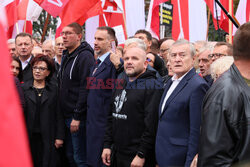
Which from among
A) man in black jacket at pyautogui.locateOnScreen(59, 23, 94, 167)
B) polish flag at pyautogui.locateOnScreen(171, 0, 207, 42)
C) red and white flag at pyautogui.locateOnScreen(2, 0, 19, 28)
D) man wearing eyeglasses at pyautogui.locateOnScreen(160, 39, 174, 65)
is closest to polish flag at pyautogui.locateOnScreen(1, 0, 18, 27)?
red and white flag at pyautogui.locateOnScreen(2, 0, 19, 28)

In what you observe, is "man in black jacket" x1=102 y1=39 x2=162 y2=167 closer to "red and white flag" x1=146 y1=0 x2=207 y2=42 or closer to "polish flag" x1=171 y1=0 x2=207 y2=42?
"red and white flag" x1=146 y1=0 x2=207 y2=42

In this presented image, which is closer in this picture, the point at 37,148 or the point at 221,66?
the point at 221,66

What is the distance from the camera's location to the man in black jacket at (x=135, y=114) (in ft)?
14.9

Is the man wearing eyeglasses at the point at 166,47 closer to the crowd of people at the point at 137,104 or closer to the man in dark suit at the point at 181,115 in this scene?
the crowd of people at the point at 137,104

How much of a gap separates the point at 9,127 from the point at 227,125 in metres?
1.64

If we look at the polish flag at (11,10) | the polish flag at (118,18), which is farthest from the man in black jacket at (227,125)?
the polish flag at (11,10)

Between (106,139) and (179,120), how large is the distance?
4.64 feet

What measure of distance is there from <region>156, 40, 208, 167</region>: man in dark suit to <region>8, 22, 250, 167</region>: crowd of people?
0.4 inches

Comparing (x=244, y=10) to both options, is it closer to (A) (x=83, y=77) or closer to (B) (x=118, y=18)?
(B) (x=118, y=18)

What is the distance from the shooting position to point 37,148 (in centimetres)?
591

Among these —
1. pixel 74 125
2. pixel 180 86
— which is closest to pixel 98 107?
pixel 74 125

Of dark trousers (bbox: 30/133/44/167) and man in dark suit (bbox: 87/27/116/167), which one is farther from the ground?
man in dark suit (bbox: 87/27/116/167)

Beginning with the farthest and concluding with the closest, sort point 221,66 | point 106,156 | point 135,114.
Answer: point 106,156 < point 135,114 < point 221,66

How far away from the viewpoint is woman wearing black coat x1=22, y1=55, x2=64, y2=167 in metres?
5.83
